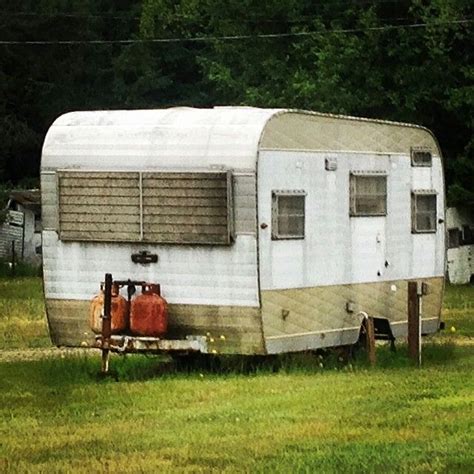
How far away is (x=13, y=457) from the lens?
12.8m

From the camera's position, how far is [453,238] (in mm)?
43781

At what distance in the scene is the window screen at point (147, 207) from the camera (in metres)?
18.7

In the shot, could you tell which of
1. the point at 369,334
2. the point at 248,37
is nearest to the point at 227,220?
the point at 369,334

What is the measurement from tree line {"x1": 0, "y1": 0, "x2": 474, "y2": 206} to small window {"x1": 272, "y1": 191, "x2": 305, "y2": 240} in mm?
24229

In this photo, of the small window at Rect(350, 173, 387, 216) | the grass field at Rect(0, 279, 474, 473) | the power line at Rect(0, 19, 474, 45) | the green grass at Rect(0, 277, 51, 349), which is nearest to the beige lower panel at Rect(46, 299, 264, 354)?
the grass field at Rect(0, 279, 474, 473)

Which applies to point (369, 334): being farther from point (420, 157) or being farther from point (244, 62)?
point (244, 62)

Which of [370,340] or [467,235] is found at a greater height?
[467,235]

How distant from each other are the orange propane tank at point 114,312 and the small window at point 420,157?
4840mm

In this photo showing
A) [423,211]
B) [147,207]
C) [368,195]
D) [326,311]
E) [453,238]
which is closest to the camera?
[147,207]

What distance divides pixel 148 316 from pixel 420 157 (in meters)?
5.05

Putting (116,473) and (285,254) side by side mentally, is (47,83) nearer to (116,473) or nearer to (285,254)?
(285,254)

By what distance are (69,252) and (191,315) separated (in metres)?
1.82

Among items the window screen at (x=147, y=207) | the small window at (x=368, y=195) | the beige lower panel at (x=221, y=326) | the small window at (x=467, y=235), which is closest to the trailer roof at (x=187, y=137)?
the window screen at (x=147, y=207)

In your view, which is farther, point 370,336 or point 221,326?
point 370,336
